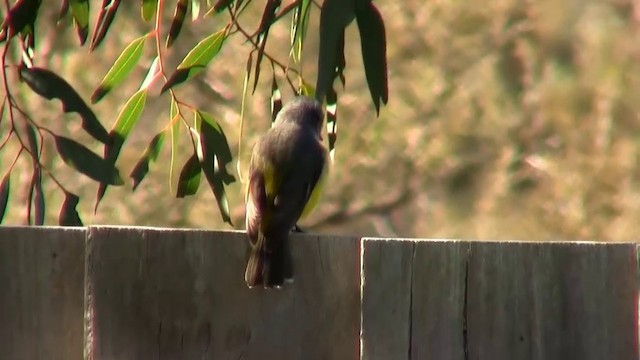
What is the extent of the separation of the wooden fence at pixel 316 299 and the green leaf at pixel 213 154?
1.68m

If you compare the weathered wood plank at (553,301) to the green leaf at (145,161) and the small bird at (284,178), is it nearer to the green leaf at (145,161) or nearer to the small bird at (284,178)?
the small bird at (284,178)

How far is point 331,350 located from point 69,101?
2.26m

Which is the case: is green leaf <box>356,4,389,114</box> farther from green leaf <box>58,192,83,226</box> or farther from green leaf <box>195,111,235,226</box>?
green leaf <box>58,192,83,226</box>

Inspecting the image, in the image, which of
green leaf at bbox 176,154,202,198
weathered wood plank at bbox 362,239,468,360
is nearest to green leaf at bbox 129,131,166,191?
green leaf at bbox 176,154,202,198

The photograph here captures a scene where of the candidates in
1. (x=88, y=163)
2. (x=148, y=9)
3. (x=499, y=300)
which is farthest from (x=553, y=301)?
(x=148, y=9)

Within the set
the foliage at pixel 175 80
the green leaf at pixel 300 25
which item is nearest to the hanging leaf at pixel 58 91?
the foliage at pixel 175 80

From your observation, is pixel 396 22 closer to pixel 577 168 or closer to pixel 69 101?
pixel 577 168

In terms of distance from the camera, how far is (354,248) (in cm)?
278

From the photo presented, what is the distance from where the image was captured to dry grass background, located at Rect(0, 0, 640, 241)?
10039mm

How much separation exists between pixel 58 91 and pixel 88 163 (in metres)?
0.29

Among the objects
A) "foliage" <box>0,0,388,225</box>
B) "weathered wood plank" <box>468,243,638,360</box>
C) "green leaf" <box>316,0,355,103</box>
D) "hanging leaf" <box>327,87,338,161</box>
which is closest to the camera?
"weathered wood plank" <box>468,243,638,360</box>

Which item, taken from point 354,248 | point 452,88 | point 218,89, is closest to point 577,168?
point 452,88

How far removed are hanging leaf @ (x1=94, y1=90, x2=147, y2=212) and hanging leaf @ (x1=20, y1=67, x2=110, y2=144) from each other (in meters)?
0.05

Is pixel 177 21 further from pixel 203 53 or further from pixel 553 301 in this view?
pixel 553 301
